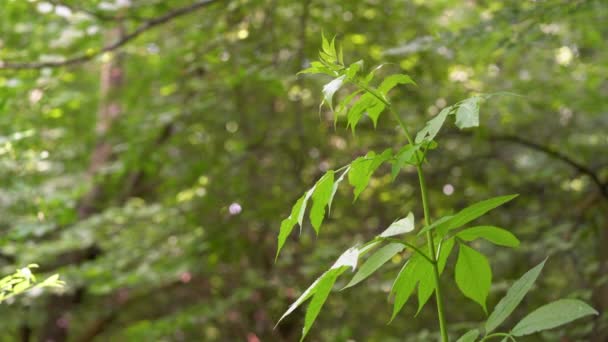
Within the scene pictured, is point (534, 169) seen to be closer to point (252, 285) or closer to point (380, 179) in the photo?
point (380, 179)

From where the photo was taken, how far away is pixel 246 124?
5.96 m

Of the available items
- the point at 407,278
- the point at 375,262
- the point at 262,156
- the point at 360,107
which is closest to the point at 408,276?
the point at 407,278

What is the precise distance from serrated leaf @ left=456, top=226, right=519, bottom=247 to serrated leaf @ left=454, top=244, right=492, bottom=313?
0.04 metres

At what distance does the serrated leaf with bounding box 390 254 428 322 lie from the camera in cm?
121

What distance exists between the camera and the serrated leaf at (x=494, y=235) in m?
1.16

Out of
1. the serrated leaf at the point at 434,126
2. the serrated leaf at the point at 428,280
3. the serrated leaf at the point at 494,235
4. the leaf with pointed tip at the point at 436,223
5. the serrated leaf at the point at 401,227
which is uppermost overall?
the serrated leaf at the point at 434,126

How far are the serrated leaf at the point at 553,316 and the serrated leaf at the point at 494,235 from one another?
122mm

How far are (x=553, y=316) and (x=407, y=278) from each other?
0.86 ft

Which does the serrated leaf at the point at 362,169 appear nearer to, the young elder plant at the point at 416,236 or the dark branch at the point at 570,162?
the young elder plant at the point at 416,236

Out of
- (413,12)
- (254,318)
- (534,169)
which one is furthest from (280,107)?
(534,169)

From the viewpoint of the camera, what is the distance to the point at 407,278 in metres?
1.22

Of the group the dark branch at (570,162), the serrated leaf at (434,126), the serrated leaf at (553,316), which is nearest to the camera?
the serrated leaf at (553,316)

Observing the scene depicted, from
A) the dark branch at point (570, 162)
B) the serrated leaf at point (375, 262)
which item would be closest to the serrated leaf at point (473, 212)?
the serrated leaf at point (375, 262)

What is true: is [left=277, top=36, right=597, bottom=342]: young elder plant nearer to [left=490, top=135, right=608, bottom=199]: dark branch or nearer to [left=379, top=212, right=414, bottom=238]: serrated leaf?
[left=379, top=212, right=414, bottom=238]: serrated leaf
